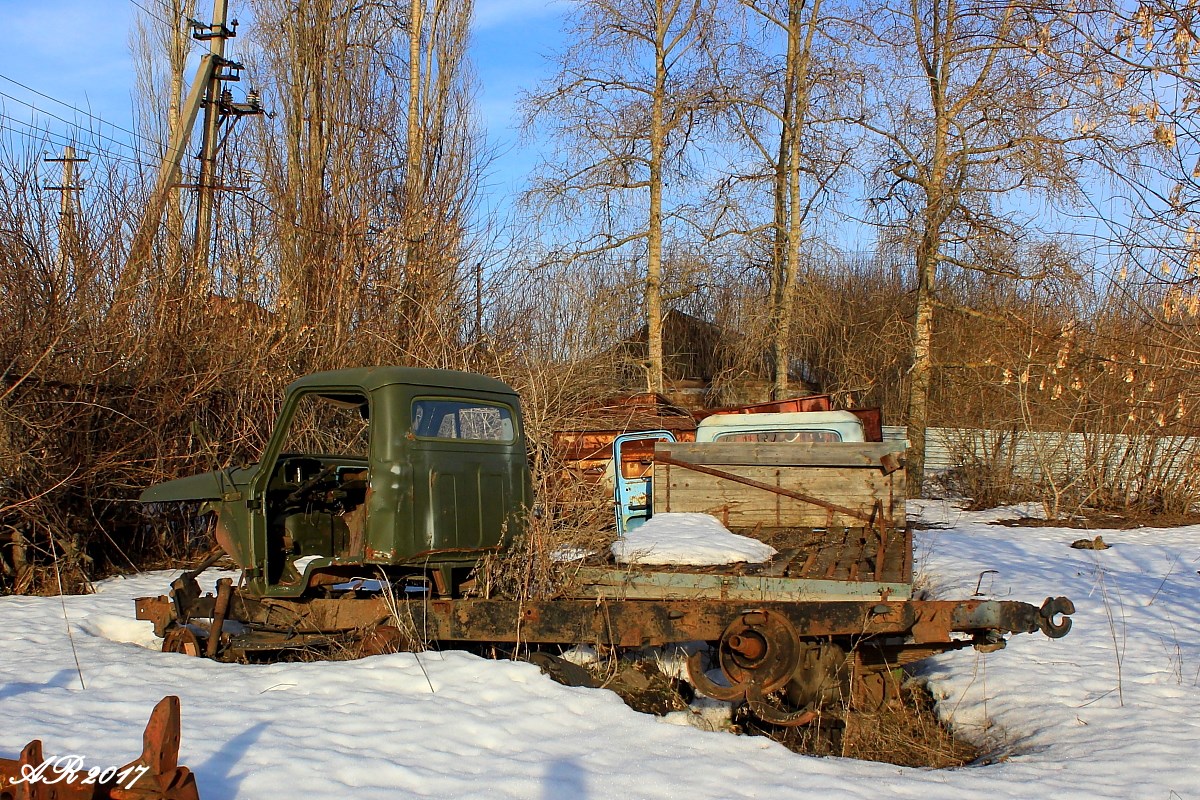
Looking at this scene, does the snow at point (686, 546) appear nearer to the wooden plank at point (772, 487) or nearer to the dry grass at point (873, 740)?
the wooden plank at point (772, 487)

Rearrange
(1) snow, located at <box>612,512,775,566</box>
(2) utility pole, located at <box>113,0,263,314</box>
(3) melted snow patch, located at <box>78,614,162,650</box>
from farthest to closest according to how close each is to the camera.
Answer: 1. (2) utility pole, located at <box>113,0,263,314</box>
2. (3) melted snow patch, located at <box>78,614,162,650</box>
3. (1) snow, located at <box>612,512,775,566</box>

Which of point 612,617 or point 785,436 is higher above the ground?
point 785,436

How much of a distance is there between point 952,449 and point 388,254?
1069 cm

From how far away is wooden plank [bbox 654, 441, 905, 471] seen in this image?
6.89 m

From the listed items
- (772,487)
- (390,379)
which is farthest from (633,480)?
(390,379)

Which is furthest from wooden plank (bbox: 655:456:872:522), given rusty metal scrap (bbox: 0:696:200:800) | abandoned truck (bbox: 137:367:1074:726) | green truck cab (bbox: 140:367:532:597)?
rusty metal scrap (bbox: 0:696:200:800)

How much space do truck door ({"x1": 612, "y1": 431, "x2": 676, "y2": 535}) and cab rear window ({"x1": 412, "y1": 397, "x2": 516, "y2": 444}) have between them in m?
1.73

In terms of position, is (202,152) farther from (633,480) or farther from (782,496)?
(782,496)

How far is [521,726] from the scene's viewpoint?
5047 millimetres

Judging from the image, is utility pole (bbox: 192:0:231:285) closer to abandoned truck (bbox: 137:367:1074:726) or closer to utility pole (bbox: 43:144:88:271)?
utility pole (bbox: 43:144:88:271)

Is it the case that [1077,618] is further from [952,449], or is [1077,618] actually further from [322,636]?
[952,449]

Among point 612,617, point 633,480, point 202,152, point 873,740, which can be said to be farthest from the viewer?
point 202,152

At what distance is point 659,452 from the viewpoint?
744cm

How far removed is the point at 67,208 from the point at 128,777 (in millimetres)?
8137
